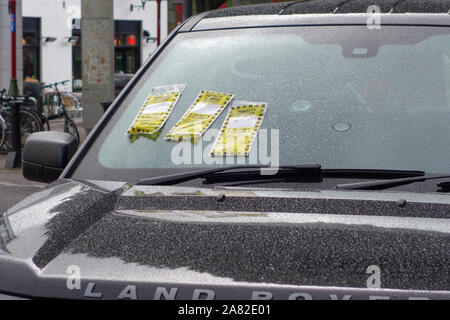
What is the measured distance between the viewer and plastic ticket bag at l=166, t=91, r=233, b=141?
267cm

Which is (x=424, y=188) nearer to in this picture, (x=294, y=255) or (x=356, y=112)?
(x=356, y=112)

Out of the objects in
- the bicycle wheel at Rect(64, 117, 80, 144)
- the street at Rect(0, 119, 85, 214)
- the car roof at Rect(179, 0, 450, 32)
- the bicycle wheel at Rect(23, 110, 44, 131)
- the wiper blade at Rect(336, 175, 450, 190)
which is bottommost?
the street at Rect(0, 119, 85, 214)

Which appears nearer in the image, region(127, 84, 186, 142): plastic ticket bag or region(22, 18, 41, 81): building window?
region(127, 84, 186, 142): plastic ticket bag

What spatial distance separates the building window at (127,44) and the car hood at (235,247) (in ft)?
126

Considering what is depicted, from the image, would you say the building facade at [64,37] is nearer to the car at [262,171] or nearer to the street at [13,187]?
the street at [13,187]

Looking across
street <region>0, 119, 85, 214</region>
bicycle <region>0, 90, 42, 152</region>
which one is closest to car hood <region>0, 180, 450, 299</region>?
street <region>0, 119, 85, 214</region>

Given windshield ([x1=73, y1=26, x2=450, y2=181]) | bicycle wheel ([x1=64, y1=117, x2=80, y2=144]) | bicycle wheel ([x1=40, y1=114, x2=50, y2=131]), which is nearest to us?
windshield ([x1=73, y1=26, x2=450, y2=181])

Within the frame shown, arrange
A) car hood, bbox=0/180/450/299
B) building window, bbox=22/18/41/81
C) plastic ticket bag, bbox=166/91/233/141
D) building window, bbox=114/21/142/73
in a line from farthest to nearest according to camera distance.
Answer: building window, bbox=114/21/142/73
building window, bbox=22/18/41/81
plastic ticket bag, bbox=166/91/233/141
car hood, bbox=0/180/450/299

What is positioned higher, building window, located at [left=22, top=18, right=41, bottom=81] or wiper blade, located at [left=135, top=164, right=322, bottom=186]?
building window, located at [left=22, top=18, right=41, bottom=81]

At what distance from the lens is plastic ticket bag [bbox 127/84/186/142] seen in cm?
271

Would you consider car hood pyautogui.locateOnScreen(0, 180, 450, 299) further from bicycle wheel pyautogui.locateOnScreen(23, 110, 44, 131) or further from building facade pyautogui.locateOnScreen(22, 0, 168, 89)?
building facade pyautogui.locateOnScreen(22, 0, 168, 89)

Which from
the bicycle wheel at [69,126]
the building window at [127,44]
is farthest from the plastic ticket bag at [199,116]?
the building window at [127,44]

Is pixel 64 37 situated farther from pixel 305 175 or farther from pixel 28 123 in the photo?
pixel 305 175
